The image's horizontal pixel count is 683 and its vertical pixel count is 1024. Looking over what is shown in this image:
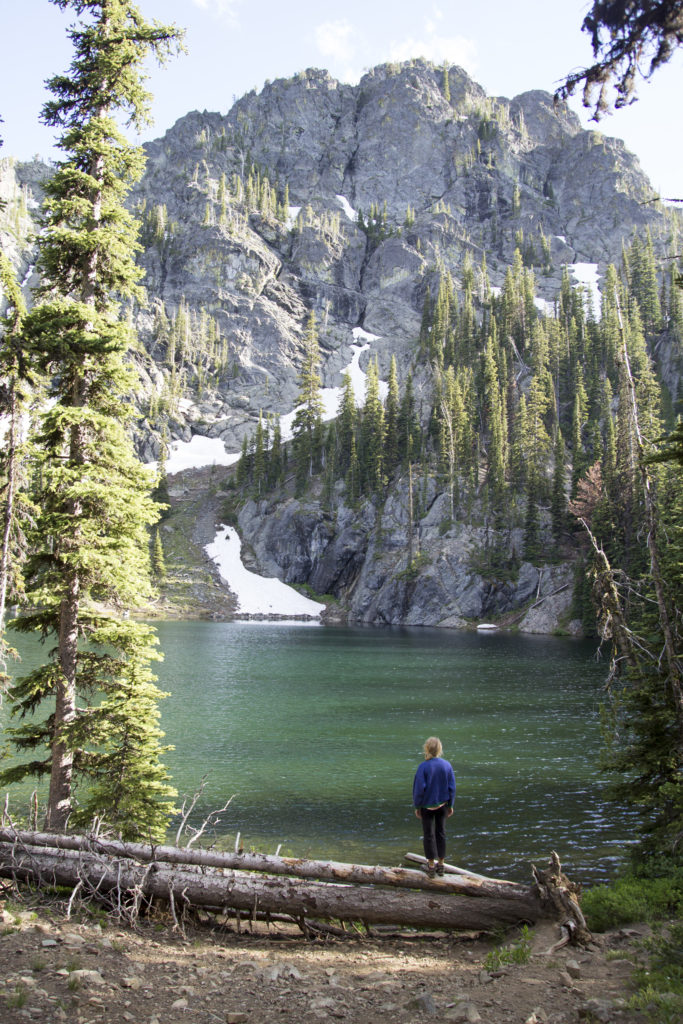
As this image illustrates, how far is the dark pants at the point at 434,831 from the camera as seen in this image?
8.89m

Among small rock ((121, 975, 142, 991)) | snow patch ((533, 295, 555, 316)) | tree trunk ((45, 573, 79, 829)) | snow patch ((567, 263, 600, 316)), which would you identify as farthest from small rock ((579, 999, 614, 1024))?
snow patch ((567, 263, 600, 316))

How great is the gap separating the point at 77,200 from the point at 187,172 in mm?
195067

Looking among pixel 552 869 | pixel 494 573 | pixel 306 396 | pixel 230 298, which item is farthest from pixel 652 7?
pixel 230 298

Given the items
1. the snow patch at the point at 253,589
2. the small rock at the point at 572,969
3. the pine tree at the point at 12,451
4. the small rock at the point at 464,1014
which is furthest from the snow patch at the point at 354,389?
the small rock at the point at 464,1014

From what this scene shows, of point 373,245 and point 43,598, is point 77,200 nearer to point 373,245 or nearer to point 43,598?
point 43,598

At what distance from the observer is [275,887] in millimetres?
8055

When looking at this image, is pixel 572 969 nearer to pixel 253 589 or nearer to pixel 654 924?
pixel 654 924

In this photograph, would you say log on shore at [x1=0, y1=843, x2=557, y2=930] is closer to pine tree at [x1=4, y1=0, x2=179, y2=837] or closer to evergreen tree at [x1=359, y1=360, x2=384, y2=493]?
pine tree at [x1=4, y1=0, x2=179, y2=837]

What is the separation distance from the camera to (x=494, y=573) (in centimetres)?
8175

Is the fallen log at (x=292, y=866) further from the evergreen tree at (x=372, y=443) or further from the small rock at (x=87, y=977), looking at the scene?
the evergreen tree at (x=372, y=443)

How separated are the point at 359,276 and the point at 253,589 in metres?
113

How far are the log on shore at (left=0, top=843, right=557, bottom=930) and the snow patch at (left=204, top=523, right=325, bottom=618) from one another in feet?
277

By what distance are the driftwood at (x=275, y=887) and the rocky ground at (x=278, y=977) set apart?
0.33 meters

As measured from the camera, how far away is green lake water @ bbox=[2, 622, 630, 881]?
15.9 metres
